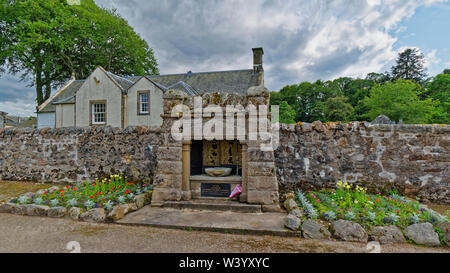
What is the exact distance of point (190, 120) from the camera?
4.89m

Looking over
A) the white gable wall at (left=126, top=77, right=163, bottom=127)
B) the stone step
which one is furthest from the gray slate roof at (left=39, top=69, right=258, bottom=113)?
the stone step

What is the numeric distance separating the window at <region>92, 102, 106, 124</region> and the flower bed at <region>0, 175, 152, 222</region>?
12.6m

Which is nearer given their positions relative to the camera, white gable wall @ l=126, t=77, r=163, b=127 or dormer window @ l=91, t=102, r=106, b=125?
white gable wall @ l=126, t=77, r=163, b=127

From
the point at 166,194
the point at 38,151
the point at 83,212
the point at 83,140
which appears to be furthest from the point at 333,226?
the point at 38,151

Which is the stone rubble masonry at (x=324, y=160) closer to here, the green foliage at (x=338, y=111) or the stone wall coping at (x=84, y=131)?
the stone wall coping at (x=84, y=131)

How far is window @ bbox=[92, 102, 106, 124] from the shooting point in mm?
16797

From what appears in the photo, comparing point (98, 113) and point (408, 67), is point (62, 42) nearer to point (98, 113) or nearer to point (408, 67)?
point (98, 113)

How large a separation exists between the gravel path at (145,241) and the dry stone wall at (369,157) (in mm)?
2714

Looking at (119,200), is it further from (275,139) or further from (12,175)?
(12,175)

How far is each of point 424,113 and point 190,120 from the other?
1111 inches

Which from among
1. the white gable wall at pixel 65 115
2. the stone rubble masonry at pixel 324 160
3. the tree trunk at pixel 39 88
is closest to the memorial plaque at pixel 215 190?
the stone rubble masonry at pixel 324 160

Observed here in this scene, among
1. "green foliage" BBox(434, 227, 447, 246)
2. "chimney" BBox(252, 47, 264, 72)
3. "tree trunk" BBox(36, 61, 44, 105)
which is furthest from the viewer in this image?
"tree trunk" BBox(36, 61, 44, 105)

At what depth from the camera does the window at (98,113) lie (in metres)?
16.8

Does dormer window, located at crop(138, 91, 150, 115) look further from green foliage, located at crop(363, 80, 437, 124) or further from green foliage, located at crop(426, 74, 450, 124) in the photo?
green foliage, located at crop(426, 74, 450, 124)
